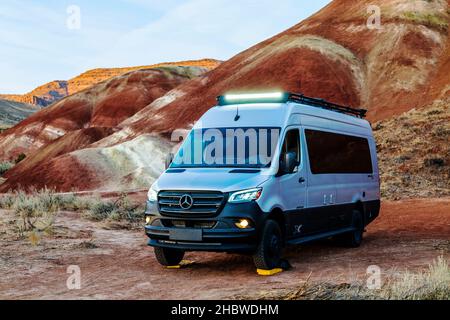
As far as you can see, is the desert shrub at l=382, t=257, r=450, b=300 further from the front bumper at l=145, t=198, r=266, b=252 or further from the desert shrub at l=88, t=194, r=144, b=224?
the desert shrub at l=88, t=194, r=144, b=224

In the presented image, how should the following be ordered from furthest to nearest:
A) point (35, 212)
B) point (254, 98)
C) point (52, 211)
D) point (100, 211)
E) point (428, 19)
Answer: point (428, 19) → point (52, 211) → point (100, 211) → point (35, 212) → point (254, 98)

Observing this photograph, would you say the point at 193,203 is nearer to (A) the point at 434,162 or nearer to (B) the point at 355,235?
(B) the point at 355,235

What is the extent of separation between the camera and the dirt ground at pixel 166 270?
8.11 metres

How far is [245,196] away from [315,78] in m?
41.5

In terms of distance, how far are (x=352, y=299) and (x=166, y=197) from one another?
3831 millimetres

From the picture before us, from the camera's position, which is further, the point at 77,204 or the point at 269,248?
the point at 77,204

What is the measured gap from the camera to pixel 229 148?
9.80 m

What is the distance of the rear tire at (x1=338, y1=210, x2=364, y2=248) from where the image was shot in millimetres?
12562

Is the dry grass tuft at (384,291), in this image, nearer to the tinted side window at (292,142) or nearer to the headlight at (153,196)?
the headlight at (153,196)

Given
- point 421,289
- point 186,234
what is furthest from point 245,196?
point 421,289

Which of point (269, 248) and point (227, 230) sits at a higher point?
point (227, 230)

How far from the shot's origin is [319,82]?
1907 inches

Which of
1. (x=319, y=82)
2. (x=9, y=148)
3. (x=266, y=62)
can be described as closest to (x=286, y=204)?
(x=319, y=82)
